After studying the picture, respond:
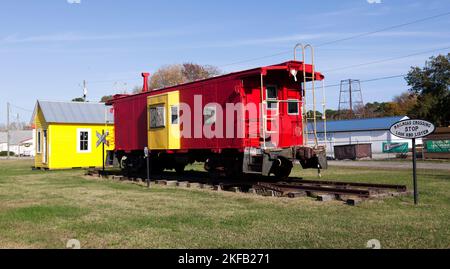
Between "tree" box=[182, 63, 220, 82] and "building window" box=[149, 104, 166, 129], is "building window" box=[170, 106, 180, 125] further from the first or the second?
"tree" box=[182, 63, 220, 82]

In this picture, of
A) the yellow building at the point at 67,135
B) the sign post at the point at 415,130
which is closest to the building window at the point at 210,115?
the sign post at the point at 415,130

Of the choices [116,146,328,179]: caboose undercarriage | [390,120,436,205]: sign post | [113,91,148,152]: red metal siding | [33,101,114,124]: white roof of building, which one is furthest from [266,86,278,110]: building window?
[33,101,114,124]: white roof of building

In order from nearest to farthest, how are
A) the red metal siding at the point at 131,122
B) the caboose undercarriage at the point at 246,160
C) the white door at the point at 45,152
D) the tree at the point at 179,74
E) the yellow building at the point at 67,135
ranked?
the caboose undercarriage at the point at 246,160 < the red metal siding at the point at 131,122 < the yellow building at the point at 67,135 < the white door at the point at 45,152 < the tree at the point at 179,74

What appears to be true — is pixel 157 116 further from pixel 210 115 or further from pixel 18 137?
pixel 18 137

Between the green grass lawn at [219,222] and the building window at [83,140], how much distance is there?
16963 millimetres

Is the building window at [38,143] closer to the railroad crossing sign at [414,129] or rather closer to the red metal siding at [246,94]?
the red metal siding at [246,94]

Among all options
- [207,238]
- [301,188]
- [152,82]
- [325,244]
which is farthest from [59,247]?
[152,82]

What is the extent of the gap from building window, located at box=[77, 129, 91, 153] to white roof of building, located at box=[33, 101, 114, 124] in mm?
621

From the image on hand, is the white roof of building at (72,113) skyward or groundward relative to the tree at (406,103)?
groundward

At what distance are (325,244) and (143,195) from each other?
6968 mm

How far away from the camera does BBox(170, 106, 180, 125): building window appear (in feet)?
52.1

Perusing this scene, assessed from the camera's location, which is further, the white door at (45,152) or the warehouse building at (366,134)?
the warehouse building at (366,134)

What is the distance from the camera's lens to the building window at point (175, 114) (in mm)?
15883

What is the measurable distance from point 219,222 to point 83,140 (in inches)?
882
